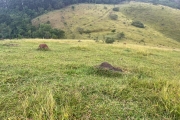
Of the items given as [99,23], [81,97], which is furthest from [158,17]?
[81,97]

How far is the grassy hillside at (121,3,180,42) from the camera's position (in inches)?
2753

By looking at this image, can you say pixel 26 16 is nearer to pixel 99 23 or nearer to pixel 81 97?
pixel 99 23

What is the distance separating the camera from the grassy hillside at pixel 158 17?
6993 centimetres

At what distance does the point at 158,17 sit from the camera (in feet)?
266

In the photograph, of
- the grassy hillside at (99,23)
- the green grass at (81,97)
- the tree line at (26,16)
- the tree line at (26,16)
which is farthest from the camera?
the grassy hillside at (99,23)

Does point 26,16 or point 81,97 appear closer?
point 81,97

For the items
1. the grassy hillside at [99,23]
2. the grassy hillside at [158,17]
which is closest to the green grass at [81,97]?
the grassy hillside at [99,23]

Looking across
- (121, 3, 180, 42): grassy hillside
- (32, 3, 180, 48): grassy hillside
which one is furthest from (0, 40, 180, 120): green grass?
(121, 3, 180, 42): grassy hillside

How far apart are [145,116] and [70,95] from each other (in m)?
2.23

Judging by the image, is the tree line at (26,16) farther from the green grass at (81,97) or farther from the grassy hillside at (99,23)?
the green grass at (81,97)

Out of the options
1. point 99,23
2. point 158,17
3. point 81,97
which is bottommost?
point 81,97

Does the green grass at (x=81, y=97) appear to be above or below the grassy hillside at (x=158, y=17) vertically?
below

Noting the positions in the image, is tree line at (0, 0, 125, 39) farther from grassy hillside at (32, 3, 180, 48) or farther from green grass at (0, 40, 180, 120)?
green grass at (0, 40, 180, 120)

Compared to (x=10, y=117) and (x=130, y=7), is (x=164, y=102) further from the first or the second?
(x=130, y=7)
